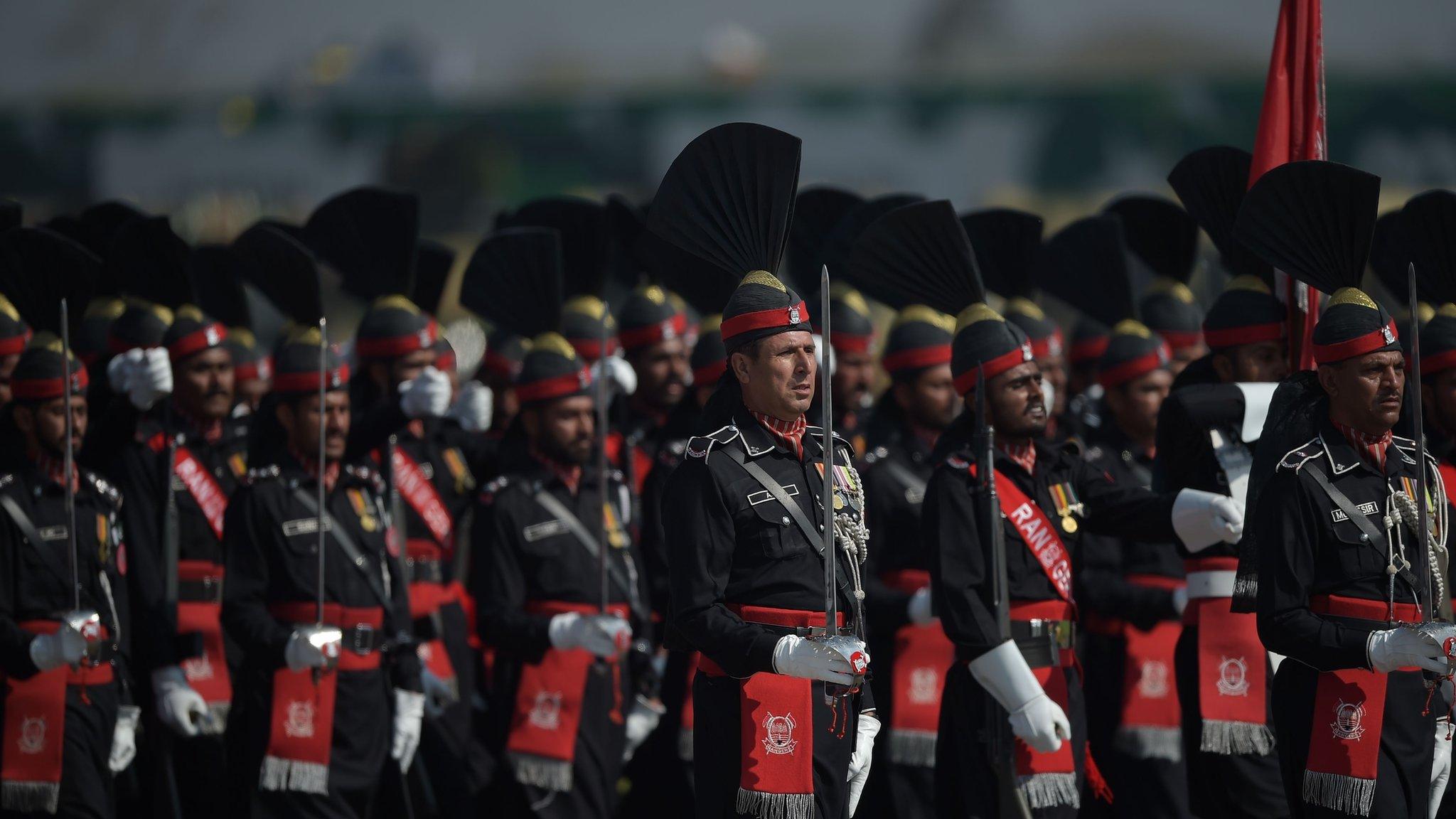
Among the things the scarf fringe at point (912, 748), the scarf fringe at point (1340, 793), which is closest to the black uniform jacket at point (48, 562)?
the scarf fringe at point (912, 748)

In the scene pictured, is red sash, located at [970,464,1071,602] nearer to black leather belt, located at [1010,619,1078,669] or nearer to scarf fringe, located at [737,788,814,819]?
black leather belt, located at [1010,619,1078,669]

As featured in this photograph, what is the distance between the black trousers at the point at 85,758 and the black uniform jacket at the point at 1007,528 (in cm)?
377

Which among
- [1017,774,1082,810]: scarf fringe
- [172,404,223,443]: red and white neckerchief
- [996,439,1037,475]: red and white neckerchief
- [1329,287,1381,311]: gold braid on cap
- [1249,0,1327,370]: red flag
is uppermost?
[1249,0,1327,370]: red flag

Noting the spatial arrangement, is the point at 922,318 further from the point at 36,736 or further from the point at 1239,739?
the point at 36,736

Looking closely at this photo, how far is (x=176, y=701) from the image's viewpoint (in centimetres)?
845

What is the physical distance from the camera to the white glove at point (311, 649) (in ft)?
25.5

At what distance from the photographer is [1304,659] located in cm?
630

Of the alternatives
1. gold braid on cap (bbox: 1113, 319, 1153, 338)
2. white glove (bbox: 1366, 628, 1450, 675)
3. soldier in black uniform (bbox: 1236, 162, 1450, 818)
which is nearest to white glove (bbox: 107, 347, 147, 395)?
gold braid on cap (bbox: 1113, 319, 1153, 338)

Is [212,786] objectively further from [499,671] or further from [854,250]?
[854,250]

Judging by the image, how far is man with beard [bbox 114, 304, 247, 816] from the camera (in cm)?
867

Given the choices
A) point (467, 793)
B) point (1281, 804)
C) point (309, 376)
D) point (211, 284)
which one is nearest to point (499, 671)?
point (467, 793)

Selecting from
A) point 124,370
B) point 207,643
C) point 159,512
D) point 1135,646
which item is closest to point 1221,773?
point 1135,646

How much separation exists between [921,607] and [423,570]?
2.88 m

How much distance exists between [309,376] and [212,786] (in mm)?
2206
